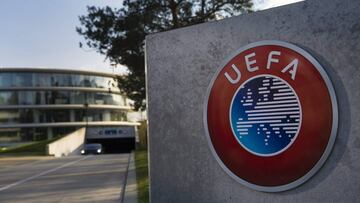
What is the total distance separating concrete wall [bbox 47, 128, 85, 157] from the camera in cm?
3799

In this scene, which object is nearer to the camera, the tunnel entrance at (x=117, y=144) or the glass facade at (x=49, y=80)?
the tunnel entrance at (x=117, y=144)

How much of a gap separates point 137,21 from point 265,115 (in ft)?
53.9

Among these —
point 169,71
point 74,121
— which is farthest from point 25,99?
point 169,71

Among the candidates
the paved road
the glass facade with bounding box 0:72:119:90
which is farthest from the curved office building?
the paved road

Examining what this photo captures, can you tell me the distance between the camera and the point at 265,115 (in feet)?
15.5

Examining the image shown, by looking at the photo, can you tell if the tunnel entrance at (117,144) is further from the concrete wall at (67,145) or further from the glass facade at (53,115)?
the concrete wall at (67,145)

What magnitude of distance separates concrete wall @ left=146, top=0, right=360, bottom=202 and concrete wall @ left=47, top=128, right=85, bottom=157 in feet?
102

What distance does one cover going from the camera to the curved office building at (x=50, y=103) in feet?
267

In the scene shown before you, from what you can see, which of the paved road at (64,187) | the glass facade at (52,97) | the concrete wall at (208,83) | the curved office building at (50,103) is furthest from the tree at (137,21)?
the glass facade at (52,97)

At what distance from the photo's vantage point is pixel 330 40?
448cm

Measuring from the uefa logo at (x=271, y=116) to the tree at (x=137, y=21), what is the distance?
15906 millimetres

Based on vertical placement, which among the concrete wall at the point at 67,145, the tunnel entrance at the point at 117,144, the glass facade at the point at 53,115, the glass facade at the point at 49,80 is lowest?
the tunnel entrance at the point at 117,144

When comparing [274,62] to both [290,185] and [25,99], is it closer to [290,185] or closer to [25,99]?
[290,185]

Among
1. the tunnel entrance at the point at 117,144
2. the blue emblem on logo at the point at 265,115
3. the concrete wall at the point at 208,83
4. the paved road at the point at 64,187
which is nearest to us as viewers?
the concrete wall at the point at 208,83
